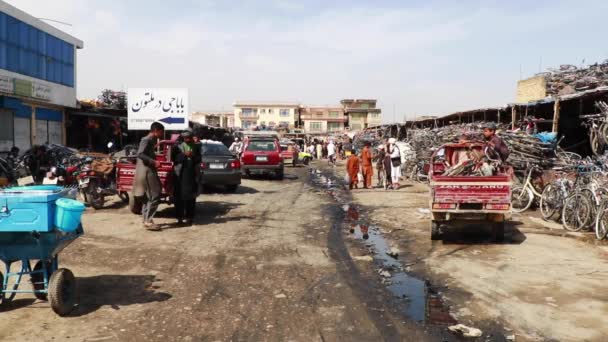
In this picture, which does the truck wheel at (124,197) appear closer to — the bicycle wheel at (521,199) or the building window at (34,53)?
the bicycle wheel at (521,199)

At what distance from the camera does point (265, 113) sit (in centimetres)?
8988

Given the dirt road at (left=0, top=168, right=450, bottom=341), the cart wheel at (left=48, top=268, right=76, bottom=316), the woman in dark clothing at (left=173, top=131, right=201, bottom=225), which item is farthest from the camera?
the woman in dark clothing at (left=173, top=131, right=201, bottom=225)

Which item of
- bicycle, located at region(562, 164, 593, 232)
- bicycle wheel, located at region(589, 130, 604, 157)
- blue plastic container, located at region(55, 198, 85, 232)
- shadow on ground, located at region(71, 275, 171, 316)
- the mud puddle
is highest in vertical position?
bicycle wheel, located at region(589, 130, 604, 157)

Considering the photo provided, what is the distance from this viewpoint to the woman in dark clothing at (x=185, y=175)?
9398 millimetres

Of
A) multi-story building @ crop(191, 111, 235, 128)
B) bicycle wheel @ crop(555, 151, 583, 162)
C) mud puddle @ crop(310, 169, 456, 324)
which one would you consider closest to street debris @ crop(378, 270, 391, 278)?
mud puddle @ crop(310, 169, 456, 324)

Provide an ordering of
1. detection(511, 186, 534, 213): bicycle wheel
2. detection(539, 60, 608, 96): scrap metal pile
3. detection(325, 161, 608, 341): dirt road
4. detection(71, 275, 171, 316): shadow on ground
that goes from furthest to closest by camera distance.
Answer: detection(539, 60, 608, 96): scrap metal pile → detection(511, 186, 534, 213): bicycle wheel → detection(71, 275, 171, 316): shadow on ground → detection(325, 161, 608, 341): dirt road

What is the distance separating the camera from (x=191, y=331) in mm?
4383

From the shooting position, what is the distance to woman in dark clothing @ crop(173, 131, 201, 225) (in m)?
9.40

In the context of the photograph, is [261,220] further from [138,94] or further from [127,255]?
[138,94]

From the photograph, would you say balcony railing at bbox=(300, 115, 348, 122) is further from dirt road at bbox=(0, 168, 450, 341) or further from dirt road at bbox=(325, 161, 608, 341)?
dirt road at bbox=(0, 168, 450, 341)

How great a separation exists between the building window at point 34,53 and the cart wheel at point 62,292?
2011 centimetres

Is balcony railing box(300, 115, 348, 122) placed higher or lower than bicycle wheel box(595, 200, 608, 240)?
higher

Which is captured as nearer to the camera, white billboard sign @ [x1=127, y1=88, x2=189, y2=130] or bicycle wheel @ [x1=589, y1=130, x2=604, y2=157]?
bicycle wheel @ [x1=589, y1=130, x2=604, y2=157]

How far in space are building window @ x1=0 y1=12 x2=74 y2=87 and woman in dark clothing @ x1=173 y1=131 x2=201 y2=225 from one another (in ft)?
52.8
